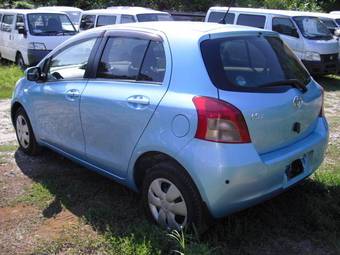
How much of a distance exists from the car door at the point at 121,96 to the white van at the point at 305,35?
28.4 feet

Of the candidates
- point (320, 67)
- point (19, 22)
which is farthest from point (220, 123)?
point (19, 22)

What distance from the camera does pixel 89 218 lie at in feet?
14.0

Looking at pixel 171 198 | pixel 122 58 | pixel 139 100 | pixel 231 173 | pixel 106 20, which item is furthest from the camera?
pixel 106 20

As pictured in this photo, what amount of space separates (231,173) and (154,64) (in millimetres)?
1171

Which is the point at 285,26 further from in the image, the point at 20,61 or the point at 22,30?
the point at 20,61

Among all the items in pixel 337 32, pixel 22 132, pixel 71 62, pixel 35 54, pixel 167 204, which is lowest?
pixel 337 32

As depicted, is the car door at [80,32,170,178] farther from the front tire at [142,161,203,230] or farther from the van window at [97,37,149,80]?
the front tire at [142,161,203,230]

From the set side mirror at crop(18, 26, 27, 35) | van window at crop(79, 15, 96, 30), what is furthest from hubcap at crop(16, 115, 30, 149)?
van window at crop(79, 15, 96, 30)

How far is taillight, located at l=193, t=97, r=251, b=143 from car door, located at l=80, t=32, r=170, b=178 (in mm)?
487

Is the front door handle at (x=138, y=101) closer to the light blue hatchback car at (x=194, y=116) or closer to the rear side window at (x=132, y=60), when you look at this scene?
the light blue hatchback car at (x=194, y=116)

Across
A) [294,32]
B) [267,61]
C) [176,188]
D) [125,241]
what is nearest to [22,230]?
[125,241]

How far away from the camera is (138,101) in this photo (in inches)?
156

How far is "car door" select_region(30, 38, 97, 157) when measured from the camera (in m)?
4.77

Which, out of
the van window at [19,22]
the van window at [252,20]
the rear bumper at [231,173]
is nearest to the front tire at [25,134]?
the rear bumper at [231,173]
